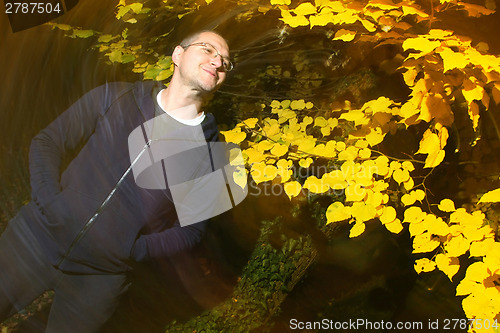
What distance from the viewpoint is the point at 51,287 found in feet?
3.46

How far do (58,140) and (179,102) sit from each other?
0.39 metres

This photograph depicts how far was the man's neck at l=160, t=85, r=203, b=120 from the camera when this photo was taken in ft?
3.27

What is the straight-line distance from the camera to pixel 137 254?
1.04 meters

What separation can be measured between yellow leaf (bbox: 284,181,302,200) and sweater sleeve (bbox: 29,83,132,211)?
0.76 metres

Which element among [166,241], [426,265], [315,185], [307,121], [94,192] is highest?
[94,192]

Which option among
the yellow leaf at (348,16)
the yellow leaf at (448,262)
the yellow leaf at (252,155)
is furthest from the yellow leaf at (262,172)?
the yellow leaf at (448,262)

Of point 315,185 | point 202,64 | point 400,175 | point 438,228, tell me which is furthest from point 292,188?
point 202,64

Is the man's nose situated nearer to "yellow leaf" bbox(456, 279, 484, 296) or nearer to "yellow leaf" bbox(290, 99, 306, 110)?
"yellow leaf" bbox(290, 99, 306, 110)

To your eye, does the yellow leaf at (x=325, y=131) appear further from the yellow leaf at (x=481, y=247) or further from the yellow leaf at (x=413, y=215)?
the yellow leaf at (x=481, y=247)

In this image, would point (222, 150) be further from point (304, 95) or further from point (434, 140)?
point (434, 140)

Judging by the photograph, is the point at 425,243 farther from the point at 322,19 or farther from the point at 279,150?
the point at 322,19

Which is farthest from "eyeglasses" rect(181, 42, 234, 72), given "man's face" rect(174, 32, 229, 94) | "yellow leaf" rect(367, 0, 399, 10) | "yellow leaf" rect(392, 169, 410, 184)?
"yellow leaf" rect(392, 169, 410, 184)

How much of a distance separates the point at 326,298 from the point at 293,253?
1.07 feet

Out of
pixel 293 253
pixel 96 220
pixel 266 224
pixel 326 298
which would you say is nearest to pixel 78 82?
pixel 96 220
